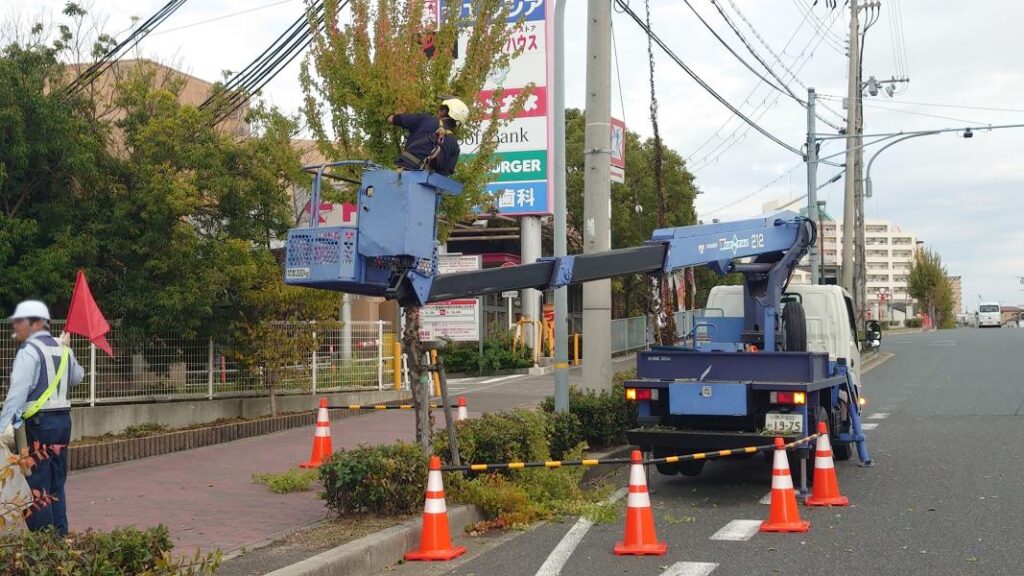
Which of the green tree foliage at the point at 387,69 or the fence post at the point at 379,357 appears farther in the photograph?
the fence post at the point at 379,357

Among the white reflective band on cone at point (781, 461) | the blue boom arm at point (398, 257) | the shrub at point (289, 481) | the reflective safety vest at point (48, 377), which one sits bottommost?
the shrub at point (289, 481)

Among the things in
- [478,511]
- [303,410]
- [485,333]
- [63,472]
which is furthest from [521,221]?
[63,472]

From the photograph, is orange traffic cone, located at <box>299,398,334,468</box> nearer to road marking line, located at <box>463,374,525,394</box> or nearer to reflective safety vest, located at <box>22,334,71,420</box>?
reflective safety vest, located at <box>22,334,71,420</box>

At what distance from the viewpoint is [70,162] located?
515 inches

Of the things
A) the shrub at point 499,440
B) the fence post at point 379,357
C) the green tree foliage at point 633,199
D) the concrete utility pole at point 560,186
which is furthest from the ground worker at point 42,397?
the green tree foliage at point 633,199

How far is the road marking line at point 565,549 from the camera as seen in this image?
743 cm

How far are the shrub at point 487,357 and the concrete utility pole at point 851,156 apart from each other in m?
11.7

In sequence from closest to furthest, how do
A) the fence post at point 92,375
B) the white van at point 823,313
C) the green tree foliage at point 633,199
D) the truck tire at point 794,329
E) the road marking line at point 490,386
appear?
1. the truck tire at point 794,329
2. the white van at point 823,313
3. the fence post at point 92,375
4. the road marking line at point 490,386
5. the green tree foliage at point 633,199

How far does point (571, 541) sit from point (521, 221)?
21226mm

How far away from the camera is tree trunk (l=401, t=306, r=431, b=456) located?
361 inches

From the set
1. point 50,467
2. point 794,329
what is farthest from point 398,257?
point 794,329

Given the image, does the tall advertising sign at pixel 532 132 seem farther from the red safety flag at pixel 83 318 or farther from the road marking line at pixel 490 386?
the red safety flag at pixel 83 318

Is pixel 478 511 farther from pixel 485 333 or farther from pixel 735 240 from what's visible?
pixel 485 333

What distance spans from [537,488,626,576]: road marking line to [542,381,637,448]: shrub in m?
3.43
